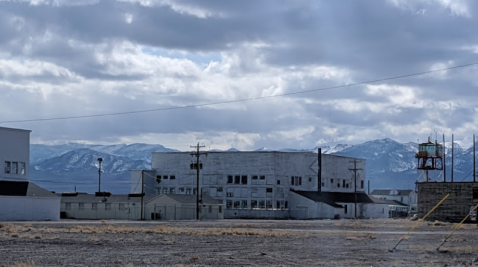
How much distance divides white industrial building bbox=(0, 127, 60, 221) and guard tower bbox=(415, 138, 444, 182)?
62434mm

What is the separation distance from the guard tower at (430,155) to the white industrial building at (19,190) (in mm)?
62434

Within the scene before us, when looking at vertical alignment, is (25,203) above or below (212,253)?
above

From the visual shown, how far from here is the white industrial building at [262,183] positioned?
399 feet

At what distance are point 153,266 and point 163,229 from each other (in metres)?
27.1

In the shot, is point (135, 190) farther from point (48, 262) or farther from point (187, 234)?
point (48, 262)

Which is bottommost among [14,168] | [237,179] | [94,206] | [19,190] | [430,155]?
[94,206]

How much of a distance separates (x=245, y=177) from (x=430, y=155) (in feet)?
94.2

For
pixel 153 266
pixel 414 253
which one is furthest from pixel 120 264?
pixel 414 253

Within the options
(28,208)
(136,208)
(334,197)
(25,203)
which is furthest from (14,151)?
(334,197)

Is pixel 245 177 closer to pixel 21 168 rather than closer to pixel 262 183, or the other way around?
pixel 262 183

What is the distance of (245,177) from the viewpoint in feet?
411

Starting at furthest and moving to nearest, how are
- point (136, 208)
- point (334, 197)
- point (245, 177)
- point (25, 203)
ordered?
point (334, 197)
point (245, 177)
point (136, 208)
point (25, 203)

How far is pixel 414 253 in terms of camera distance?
A: 3231 centimetres

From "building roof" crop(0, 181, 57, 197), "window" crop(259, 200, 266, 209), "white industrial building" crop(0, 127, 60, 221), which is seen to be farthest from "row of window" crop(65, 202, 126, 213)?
"window" crop(259, 200, 266, 209)
